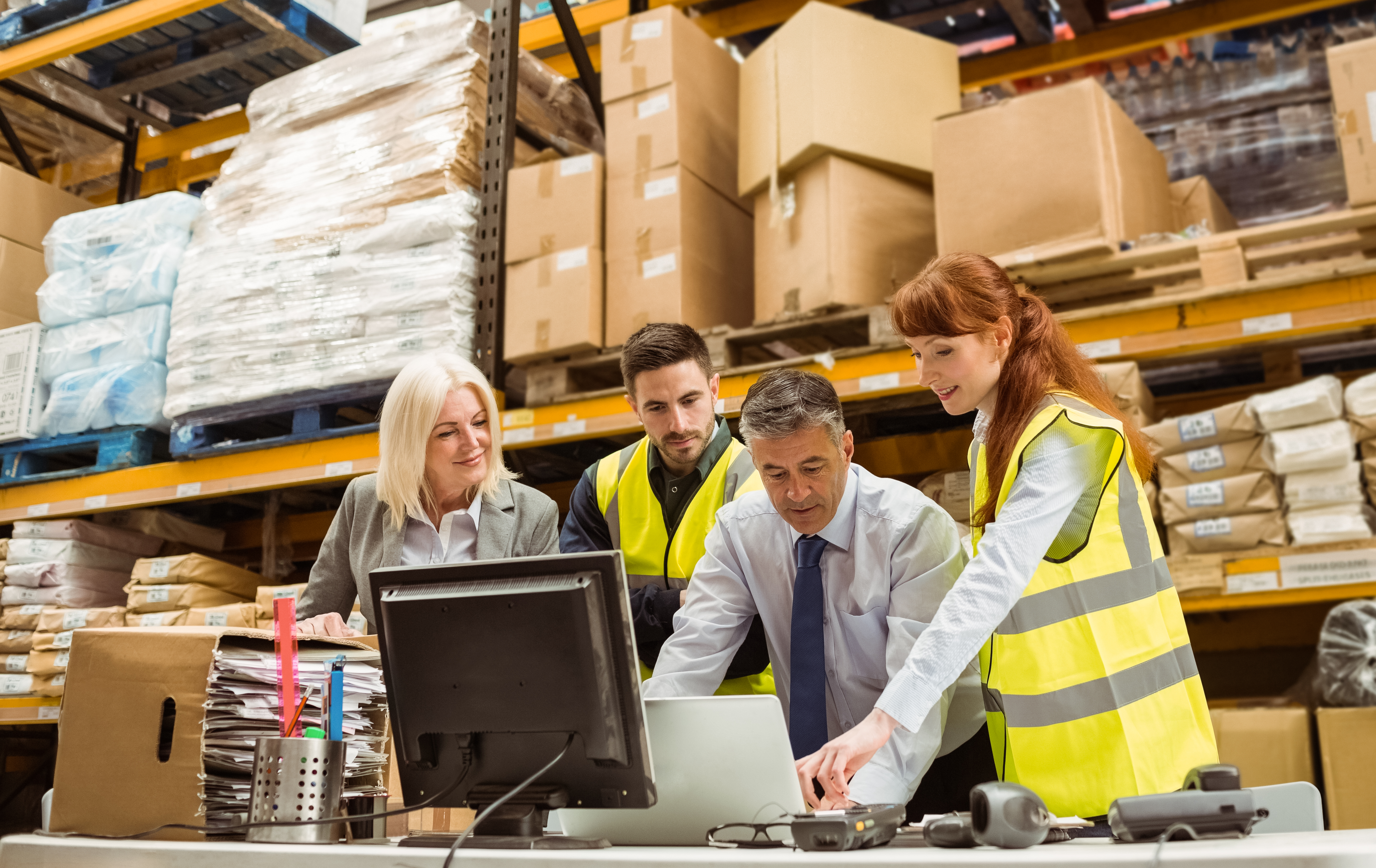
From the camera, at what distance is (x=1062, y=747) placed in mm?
1632

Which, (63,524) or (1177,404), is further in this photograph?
(63,524)

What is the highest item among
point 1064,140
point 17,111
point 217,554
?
point 17,111

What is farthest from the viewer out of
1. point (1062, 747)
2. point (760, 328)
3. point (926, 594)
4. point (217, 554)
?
point (217, 554)

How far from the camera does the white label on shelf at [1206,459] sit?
3.14 meters

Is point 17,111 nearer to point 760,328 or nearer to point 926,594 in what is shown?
point 760,328

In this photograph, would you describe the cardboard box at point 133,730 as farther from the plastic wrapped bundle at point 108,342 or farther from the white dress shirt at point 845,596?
the plastic wrapped bundle at point 108,342

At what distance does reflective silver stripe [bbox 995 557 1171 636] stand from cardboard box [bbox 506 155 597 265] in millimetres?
2328

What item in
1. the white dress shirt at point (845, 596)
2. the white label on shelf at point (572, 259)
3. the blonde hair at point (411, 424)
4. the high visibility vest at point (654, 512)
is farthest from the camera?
the white label on shelf at point (572, 259)

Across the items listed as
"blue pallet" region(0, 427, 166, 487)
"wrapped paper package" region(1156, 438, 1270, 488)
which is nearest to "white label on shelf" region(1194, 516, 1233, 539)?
"wrapped paper package" region(1156, 438, 1270, 488)

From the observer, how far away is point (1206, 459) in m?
3.16

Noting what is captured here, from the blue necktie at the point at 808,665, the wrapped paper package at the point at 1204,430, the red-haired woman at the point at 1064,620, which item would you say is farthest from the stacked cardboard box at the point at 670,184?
the red-haired woman at the point at 1064,620

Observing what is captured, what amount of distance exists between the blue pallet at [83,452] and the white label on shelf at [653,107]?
2.35 metres

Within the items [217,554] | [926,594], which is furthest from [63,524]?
[926,594]

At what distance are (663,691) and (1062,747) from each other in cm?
71
